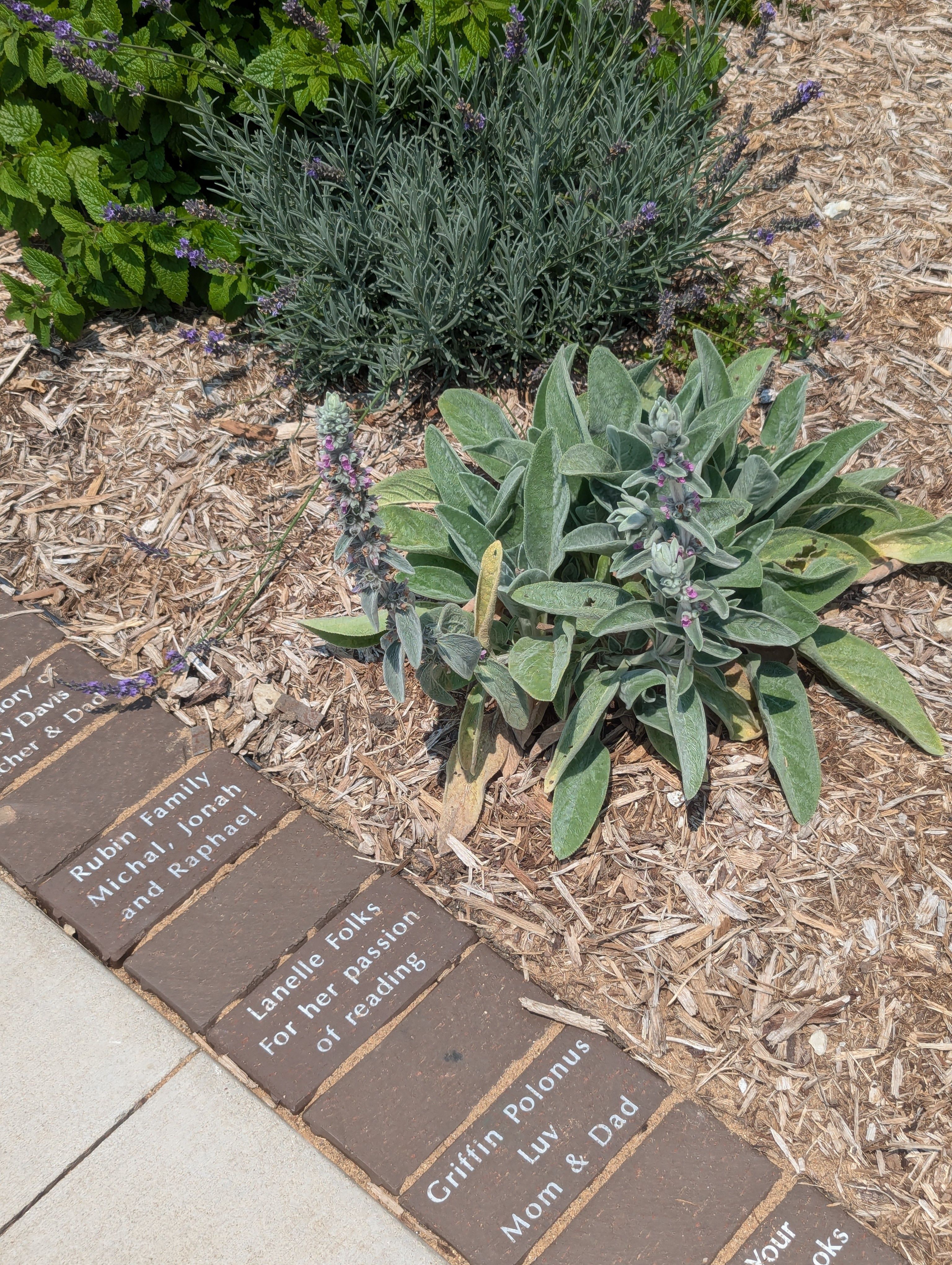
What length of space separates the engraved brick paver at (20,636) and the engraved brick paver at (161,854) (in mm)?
660

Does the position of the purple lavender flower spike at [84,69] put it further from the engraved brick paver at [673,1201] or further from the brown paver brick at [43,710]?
the engraved brick paver at [673,1201]

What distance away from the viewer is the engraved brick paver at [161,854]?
2568mm

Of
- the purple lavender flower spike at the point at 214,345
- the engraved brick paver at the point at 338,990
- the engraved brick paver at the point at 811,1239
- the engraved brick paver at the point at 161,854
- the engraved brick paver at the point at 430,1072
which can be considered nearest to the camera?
the engraved brick paver at the point at 811,1239

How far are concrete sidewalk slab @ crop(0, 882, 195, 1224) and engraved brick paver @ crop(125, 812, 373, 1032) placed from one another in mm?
86

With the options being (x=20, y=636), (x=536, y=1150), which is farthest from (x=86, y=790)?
(x=536, y=1150)

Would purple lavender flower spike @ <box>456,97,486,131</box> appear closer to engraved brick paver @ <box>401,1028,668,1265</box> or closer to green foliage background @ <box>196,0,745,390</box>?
green foliage background @ <box>196,0,745,390</box>

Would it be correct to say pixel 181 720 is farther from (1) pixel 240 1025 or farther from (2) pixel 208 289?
(2) pixel 208 289

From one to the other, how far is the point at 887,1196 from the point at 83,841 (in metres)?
2.02

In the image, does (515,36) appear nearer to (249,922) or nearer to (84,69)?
(84,69)

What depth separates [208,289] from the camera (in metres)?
3.73

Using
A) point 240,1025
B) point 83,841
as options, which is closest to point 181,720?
point 83,841

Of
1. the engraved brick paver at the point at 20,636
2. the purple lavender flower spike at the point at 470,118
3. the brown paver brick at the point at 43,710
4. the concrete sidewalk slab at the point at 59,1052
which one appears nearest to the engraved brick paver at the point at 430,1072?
the concrete sidewalk slab at the point at 59,1052

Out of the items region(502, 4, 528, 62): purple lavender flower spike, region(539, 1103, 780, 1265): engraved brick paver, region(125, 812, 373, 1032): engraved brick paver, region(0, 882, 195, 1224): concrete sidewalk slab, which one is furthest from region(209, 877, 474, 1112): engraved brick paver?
region(502, 4, 528, 62): purple lavender flower spike

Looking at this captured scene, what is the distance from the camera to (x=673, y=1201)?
2.11 m
